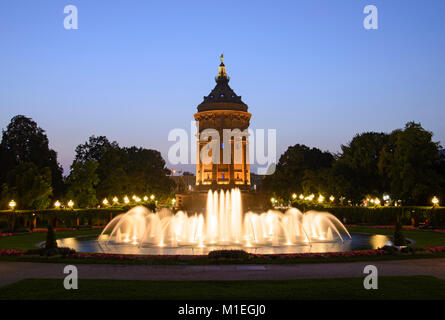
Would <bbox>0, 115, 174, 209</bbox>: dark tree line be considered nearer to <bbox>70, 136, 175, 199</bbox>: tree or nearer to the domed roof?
<bbox>70, 136, 175, 199</bbox>: tree

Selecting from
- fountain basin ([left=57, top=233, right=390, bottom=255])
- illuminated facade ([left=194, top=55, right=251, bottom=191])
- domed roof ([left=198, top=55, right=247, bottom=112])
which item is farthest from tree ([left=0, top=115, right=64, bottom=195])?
domed roof ([left=198, top=55, right=247, bottom=112])

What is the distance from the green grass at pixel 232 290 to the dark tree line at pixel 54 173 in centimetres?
3612

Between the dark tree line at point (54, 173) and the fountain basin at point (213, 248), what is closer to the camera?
the fountain basin at point (213, 248)

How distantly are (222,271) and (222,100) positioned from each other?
11747cm

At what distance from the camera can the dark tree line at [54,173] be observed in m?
47.6

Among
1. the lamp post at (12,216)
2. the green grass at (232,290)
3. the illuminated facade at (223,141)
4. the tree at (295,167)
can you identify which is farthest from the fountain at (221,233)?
the illuminated facade at (223,141)

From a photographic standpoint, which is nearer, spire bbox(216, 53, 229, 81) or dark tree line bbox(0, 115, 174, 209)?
dark tree line bbox(0, 115, 174, 209)

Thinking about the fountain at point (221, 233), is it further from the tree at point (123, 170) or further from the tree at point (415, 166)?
the tree at point (123, 170)

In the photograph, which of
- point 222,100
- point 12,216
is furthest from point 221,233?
point 222,100

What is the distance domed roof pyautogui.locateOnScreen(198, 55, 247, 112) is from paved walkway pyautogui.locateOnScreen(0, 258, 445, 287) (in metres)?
112

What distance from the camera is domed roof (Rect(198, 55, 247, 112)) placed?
130 meters

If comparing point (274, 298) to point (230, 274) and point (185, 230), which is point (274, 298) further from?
point (185, 230)

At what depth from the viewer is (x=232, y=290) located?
13.1 meters

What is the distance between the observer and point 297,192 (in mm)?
76875
